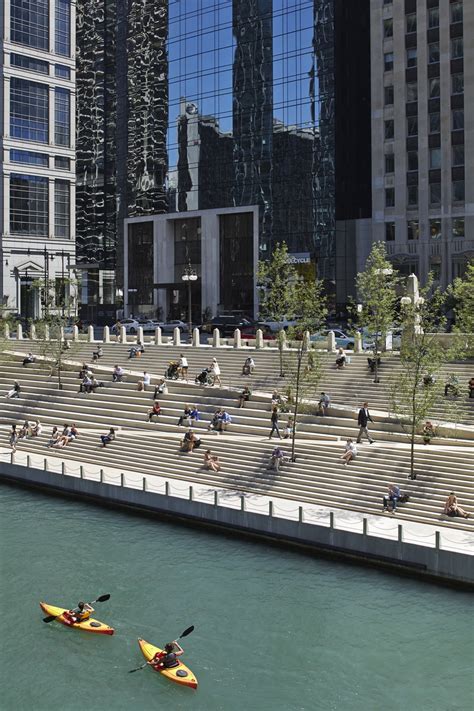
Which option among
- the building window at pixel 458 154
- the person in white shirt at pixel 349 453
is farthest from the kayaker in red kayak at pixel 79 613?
the building window at pixel 458 154

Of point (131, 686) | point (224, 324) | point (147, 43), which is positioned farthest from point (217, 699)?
point (147, 43)

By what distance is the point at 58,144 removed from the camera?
304 feet

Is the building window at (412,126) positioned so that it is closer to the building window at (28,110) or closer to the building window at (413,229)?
the building window at (413,229)

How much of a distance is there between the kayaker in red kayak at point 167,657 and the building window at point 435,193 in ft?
210

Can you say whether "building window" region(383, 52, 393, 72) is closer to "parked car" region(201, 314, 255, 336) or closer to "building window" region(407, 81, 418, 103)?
"building window" region(407, 81, 418, 103)

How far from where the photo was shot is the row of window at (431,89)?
75438 mm

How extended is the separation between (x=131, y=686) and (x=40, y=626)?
14.1ft

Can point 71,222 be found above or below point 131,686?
above

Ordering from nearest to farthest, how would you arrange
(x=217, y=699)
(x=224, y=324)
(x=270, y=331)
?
1. (x=217, y=699)
2. (x=270, y=331)
3. (x=224, y=324)

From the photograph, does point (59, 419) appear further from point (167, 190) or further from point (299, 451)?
point (167, 190)

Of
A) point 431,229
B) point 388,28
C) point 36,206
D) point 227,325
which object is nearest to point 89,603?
point 227,325

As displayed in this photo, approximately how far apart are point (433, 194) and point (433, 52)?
43.2 feet

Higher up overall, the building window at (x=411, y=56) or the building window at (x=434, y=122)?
the building window at (x=411, y=56)

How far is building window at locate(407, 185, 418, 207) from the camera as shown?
259 ft
